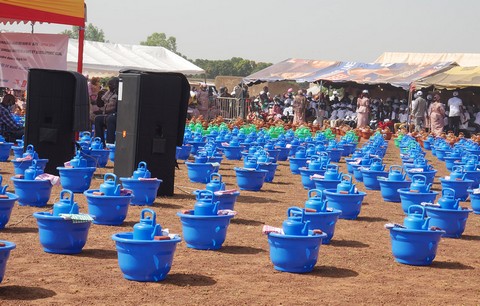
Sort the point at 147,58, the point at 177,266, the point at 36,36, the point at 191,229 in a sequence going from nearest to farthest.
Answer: the point at 177,266 → the point at 191,229 → the point at 36,36 → the point at 147,58

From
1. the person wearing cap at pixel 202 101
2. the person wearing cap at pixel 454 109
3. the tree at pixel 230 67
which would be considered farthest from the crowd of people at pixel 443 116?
the tree at pixel 230 67

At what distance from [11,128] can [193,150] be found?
4.51 meters

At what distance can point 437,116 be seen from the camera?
3281 centimetres

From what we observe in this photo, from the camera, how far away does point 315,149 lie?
69.6ft

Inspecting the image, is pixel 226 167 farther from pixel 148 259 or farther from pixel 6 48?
pixel 148 259

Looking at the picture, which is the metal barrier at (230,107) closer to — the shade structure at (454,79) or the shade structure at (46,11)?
the shade structure at (454,79)

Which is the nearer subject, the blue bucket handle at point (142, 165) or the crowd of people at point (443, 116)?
the blue bucket handle at point (142, 165)

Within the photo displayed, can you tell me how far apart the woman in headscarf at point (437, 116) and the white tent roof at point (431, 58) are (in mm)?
13285

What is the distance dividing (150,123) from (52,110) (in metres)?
2.04

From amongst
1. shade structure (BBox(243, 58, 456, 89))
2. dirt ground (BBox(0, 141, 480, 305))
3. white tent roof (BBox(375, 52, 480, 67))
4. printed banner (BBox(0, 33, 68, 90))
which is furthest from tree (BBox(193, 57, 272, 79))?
dirt ground (BBox(0, 141, 480, 305))

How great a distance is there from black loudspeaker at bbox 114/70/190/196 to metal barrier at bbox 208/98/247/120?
80.9ft

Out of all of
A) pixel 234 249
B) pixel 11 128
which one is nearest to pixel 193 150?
pixel 11 128

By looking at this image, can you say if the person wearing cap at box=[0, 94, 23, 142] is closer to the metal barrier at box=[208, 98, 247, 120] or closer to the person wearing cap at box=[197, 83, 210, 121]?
the person wearing cap at box=[197, 83, 210, 121]

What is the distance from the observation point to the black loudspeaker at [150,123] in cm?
1403
